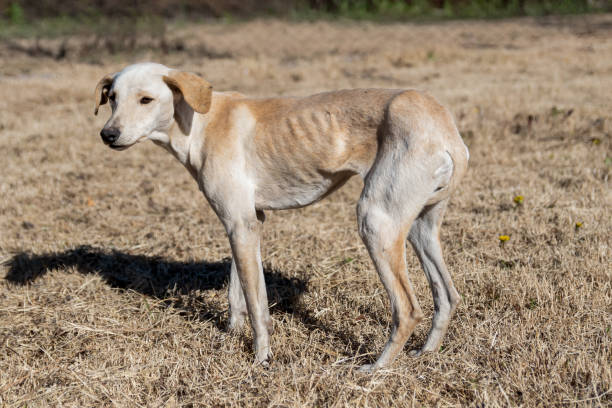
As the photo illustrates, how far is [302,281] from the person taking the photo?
4.50m

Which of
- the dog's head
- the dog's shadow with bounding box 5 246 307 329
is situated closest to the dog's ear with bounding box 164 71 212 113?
the dog's head

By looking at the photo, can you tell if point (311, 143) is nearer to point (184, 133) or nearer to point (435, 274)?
point (184, 133)

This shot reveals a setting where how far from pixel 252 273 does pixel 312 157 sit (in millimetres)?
800

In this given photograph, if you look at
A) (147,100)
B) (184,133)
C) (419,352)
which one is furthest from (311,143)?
(419,352)

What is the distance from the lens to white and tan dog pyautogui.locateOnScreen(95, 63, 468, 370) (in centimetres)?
300

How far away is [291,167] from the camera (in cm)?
337

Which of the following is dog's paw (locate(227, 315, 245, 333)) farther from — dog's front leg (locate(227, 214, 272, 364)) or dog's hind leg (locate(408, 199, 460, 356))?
dog's hind leg (locate(408, 199, 460, 356))

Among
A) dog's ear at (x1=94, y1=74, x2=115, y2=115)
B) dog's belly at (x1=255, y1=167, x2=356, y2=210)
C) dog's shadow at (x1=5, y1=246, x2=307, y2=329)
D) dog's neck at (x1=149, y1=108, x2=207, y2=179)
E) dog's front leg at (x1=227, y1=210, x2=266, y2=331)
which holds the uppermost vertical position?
dog's ear at (x1=94, y1=74, x2=115, y2=115)

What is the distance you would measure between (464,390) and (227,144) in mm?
1921

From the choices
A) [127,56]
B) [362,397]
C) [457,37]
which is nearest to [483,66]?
[457,37]

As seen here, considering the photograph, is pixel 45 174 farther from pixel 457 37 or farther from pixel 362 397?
pixel 457 37

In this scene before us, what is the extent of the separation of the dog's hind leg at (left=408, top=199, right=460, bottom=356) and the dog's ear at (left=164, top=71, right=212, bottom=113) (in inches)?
57.0

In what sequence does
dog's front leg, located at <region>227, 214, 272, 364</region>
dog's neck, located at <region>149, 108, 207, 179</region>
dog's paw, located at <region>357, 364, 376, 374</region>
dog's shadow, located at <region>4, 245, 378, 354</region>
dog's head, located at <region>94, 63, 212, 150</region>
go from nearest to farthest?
dog's paw, located at <region>357, 364, 376, 374</region>
dog's head, located at <region>94, 63, 212, 150</region>
dog's front leg, located at <region>227, 214, 272, 364</region>
dog's neck, located at <region>149, 108, 207, 179</region>
dog's shadow, located at <region>4, 245, 378, 354</region>

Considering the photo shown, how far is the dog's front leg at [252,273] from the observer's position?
3.39 m
